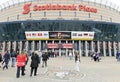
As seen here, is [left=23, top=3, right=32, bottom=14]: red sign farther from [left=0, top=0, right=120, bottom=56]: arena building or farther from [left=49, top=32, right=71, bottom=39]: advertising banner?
[left=49, top=32, right=71, bottom=39]: advertising banner

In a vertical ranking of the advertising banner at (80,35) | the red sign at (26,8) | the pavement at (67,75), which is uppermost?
the red sign at (26,8)

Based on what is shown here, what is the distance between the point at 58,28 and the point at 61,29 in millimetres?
872

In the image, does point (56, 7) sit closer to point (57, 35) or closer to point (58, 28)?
point (58, 28)

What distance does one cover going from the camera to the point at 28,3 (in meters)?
77.9

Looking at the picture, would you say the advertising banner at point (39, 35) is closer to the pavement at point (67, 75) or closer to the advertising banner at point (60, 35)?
the advertising banner at point (60, 35)

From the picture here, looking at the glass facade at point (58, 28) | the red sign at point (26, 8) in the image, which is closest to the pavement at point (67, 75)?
the glass facade at point (58, 28)

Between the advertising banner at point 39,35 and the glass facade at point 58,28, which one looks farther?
the glass facade at point 58,28

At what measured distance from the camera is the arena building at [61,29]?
219 feet

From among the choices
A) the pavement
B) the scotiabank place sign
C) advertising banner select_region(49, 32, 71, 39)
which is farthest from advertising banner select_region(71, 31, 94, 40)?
the pavement

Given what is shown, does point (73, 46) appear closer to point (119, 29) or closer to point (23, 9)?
point (119, 29)

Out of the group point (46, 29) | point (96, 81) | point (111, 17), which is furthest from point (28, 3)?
point (96, 81)

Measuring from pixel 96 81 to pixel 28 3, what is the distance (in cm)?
6675

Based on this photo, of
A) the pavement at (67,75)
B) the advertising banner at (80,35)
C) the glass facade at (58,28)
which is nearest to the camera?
the pavement at (67,75)

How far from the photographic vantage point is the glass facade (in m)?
67.3
